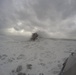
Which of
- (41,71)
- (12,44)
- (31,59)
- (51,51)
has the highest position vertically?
(12,44)

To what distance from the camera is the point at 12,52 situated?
11.1m

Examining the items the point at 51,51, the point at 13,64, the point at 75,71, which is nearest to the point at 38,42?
the point at 51,51

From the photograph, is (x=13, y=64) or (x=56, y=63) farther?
(x=13, y=64)

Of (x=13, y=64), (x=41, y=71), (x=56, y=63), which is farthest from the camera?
(x=13, y=64)

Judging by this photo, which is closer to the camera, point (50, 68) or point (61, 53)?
point (50, 68)

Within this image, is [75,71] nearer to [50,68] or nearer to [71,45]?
[50,68]

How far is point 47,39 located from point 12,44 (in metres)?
4.77

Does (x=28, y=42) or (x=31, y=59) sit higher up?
(x=28, y=42)

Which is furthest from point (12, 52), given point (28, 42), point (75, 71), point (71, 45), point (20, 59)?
point (75, 71)

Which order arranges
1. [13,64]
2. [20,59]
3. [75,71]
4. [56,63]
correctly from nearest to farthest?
[75,71], [56,63], [13,64], [20,59]

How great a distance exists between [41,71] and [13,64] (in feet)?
9.88

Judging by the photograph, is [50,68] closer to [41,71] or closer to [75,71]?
[41,71]

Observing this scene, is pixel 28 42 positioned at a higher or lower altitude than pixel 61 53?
higher

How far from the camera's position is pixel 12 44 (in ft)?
41.7
